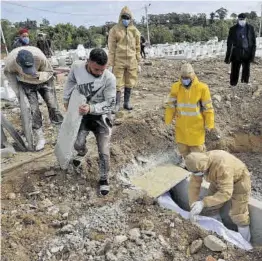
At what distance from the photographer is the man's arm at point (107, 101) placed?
11.2 ft

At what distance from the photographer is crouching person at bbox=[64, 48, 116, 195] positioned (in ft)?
10.9

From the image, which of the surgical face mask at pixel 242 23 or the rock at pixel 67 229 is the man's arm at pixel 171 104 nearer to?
the rock at pixel 67 229

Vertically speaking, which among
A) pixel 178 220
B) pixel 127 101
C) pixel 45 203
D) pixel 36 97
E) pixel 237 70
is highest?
pixel 36 97

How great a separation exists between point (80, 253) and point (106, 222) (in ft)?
1.57

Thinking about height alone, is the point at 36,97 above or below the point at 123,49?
below

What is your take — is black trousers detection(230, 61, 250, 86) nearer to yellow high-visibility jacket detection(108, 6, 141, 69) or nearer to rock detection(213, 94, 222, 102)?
rock detection(213, 94, 222, 102)

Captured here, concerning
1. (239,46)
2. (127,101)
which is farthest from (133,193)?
(239,46)

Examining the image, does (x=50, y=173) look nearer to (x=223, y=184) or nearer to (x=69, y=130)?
(x=69, y=130)

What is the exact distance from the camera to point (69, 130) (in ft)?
11.9

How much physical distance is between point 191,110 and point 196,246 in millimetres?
1775

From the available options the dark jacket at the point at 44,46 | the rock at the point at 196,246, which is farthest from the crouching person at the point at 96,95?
the dark jacket at the point at 44,46

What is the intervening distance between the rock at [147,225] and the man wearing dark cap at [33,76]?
6.71 ft

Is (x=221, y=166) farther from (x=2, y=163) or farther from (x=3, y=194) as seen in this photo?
(x=2, y=163)

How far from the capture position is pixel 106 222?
A: 3373 millimetres
